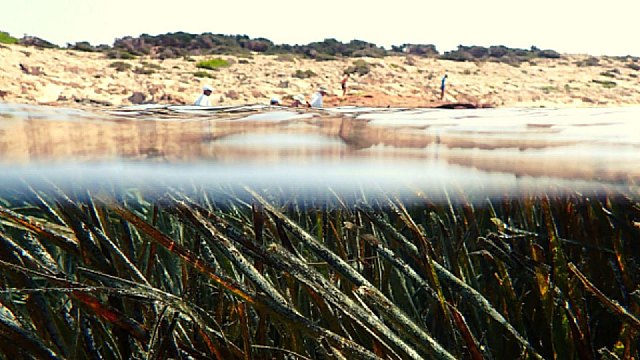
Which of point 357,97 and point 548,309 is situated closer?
point 548,309

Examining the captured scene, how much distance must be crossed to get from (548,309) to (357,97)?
1095cm

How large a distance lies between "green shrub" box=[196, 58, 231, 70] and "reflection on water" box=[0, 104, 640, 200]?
1531 centimetres

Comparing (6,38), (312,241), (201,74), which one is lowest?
(201,74)

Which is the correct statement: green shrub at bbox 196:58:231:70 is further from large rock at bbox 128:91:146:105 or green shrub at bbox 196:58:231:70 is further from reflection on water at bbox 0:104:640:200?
reflection on water at bbox 0:104:640:200

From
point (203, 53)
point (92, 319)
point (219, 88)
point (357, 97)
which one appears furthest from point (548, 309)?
point (203, 53)

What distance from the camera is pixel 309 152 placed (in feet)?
2.18

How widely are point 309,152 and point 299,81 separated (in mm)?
14676

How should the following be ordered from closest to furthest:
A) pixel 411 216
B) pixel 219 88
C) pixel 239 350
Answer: pixel 239 350 → pixel 411 216 → pixel 219 88

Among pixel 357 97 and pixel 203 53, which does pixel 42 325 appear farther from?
pixel 203 53

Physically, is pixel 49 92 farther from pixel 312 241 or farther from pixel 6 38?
pixel 312 241

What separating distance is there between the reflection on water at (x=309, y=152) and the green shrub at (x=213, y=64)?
1531cm

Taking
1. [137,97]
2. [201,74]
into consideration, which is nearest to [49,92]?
[137,97]

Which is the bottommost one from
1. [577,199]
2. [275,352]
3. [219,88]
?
[219,88]

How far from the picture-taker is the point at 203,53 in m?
20.1
